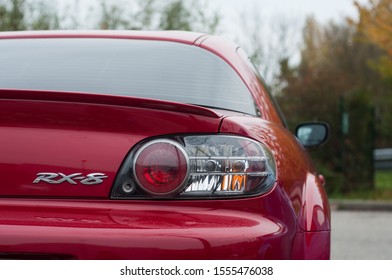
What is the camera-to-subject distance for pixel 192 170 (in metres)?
2.33

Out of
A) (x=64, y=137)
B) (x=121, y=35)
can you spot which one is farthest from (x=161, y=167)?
(x=121, y=35)

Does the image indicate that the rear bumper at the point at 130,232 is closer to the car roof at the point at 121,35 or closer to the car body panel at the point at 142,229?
the car body panel at the point at 142,229

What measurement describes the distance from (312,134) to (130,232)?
7.36 ft

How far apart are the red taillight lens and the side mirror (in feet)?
6.51

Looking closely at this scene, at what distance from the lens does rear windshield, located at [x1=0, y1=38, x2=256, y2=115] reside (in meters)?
2.72

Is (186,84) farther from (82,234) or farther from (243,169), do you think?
(82,234)

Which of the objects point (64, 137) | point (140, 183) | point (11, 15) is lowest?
point (140, 183)

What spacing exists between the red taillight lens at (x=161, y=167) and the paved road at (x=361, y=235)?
15.4 ft

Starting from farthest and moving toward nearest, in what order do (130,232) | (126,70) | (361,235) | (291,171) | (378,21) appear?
1. (378,21)
2. (361,235)
3. (126,70)
4. (291,171)
5. (130,232)

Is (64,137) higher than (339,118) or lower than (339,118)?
lower

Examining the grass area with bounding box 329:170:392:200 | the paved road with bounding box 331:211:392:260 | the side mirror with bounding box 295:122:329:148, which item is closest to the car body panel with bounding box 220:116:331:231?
the side mirror with bounding box 295:122:329:148

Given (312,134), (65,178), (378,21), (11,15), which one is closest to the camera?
(65,178)

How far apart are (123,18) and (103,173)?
23.2 meters

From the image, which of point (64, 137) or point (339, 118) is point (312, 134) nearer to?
point (64, 137)
